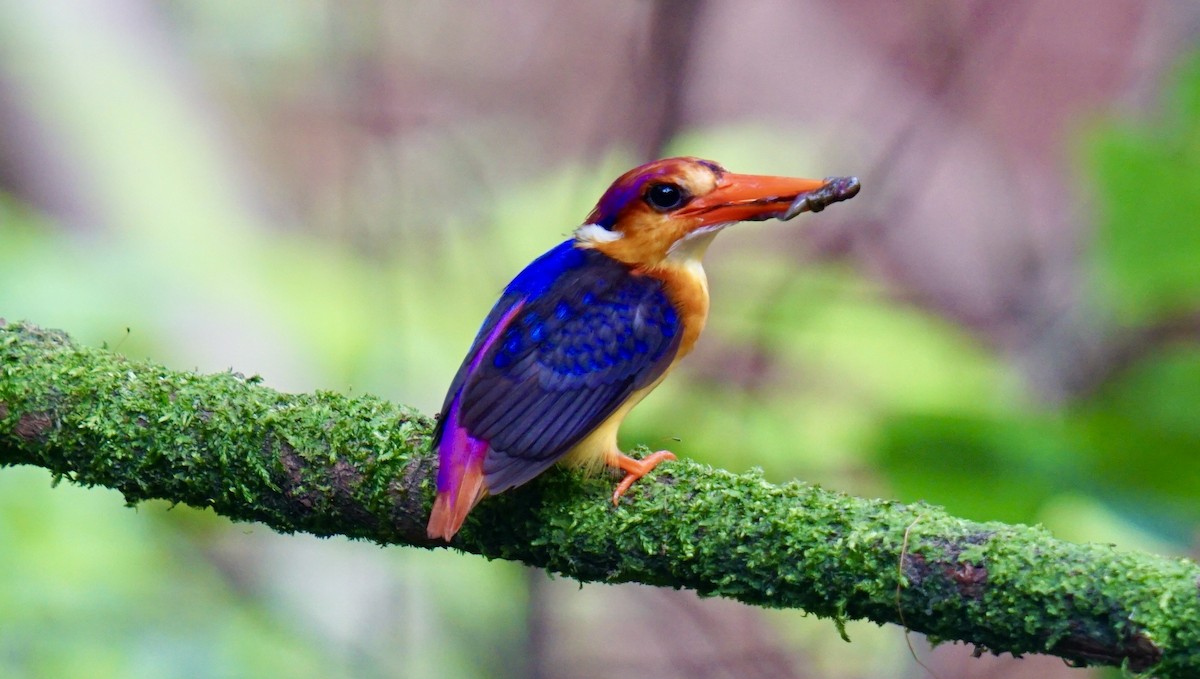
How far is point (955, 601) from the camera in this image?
1.97 meters

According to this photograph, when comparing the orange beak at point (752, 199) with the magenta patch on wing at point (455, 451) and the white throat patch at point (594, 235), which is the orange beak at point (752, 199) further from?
the magenta patch on wing at point (455, 451)

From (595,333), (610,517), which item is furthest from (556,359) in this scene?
(610,517)

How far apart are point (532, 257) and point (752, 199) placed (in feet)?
6.30

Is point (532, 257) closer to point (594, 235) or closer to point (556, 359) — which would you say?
point (594, 235)

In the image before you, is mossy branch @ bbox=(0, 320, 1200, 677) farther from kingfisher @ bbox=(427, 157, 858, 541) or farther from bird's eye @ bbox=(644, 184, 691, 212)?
bird's eye @ bbox=(644, 184, 691, 212)

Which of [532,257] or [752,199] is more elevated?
[532,257]

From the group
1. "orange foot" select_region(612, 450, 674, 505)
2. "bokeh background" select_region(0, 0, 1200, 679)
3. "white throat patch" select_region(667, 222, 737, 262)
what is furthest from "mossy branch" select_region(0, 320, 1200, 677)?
"bokeh background" select_region(0, 0, 1200, 679)

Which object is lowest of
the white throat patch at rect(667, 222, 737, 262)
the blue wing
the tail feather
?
the tail feather

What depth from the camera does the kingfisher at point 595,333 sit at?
231 centimetres

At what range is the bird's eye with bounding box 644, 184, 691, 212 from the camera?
2711 mm

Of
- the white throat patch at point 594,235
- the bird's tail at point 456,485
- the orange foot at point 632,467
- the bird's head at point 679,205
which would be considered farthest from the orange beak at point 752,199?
the bird's tail at point 456,485

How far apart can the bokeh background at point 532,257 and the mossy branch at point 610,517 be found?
919mm

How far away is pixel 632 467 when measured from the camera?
93.8 inches

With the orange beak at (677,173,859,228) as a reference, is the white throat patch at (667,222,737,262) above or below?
below
